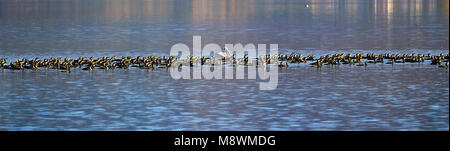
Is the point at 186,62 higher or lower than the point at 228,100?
higher

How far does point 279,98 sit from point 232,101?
2291 millimetres

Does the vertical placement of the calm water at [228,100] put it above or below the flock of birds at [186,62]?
below

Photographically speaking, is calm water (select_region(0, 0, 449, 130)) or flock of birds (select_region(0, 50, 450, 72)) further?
flock of birds (select_region(0, 50, 450, 72))

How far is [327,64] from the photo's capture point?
44.8 metres

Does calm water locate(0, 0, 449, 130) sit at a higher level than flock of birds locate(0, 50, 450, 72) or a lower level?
lower

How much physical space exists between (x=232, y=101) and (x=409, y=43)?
126 ft

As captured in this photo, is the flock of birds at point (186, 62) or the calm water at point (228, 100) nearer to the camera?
the calm water at point (228, 100)

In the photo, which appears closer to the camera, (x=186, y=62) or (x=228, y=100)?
(x=228, y=100)

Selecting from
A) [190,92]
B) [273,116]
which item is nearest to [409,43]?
[190,92]

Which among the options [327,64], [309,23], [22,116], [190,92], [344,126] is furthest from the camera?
[309,23]
